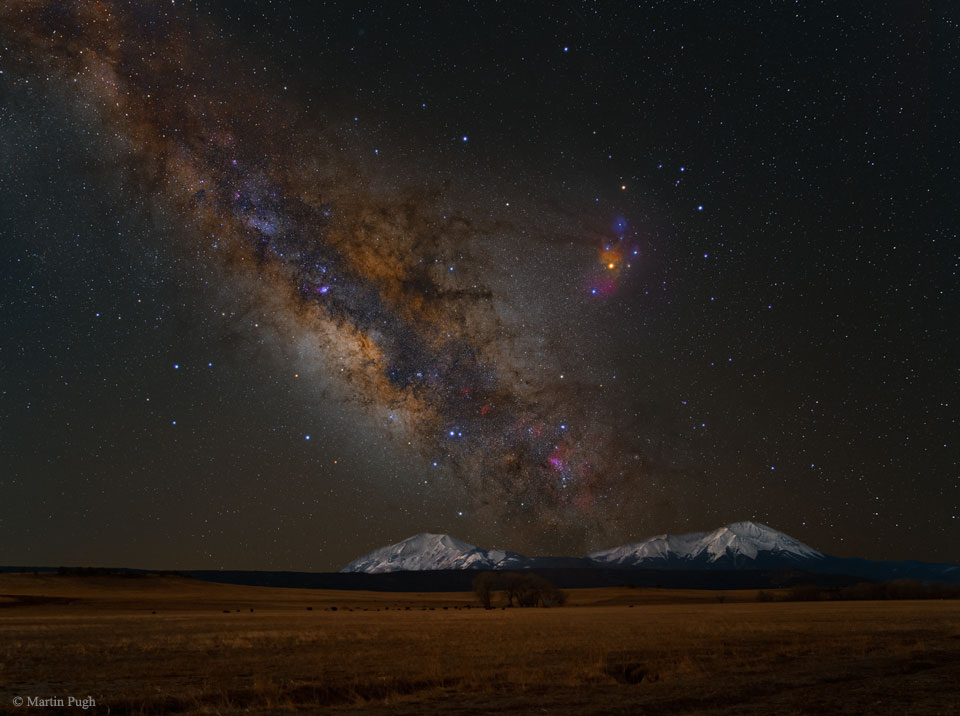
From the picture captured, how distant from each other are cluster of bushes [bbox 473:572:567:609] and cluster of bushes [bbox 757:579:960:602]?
38848mm

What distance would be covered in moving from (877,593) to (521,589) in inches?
2450

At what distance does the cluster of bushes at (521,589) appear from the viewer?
366 ft

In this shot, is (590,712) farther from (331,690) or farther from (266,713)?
(331,690)

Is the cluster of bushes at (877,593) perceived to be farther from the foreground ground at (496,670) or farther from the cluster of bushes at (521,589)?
the foreground ground at (496,670)

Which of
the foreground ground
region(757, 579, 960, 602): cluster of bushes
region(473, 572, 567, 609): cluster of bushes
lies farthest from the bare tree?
the foreground ground

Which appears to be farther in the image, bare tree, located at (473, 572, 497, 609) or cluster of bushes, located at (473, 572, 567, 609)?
cluster of bushes, located at (473, 572, 567, 609)

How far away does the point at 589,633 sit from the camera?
46781mm

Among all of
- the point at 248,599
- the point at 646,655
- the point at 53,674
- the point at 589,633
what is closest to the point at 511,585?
the point at 248,599

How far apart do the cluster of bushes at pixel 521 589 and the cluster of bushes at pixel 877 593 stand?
38.8m

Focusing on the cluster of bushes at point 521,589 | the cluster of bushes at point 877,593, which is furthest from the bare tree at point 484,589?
the cluster of bushes at point 877,593

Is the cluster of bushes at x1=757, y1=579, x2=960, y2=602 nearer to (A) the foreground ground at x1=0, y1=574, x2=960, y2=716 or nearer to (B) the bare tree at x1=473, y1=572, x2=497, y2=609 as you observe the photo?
(B) the bare tree at x1=473, y1=572, x2=497, y2=609

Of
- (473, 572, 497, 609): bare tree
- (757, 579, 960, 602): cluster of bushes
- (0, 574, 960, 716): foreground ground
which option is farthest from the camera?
(757, 579, 960, 602): cluster of bushes

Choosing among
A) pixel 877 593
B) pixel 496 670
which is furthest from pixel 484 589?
pixel 496 670

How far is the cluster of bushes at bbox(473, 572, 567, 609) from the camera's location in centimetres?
11156
